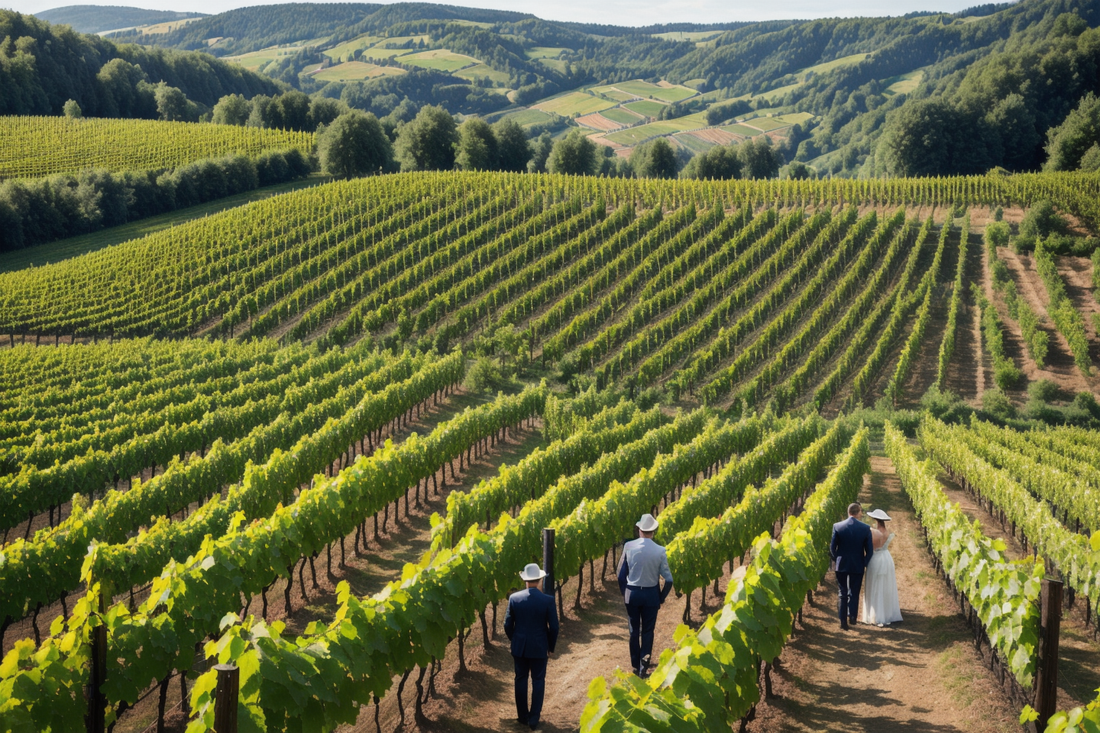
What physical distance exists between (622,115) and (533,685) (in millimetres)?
160405

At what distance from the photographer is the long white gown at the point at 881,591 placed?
34.4 feet

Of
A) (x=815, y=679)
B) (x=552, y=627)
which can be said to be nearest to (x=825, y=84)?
(x=815, y=679)

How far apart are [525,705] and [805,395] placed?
2352cm

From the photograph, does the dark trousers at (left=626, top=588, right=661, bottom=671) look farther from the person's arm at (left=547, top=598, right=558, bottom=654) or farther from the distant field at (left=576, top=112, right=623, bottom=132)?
the distant field at (left=576, top=112, right=623, bottom=132)

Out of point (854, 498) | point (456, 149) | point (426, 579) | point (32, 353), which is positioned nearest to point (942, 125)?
point (456, 149)

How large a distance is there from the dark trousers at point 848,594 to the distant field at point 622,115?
151089mm

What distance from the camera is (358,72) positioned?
19438 centimetres

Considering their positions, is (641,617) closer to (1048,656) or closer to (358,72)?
(1048,656)

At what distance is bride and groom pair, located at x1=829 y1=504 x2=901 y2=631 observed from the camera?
33.4 feet

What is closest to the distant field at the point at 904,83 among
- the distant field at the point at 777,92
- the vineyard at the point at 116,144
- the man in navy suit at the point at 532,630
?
the distant field at the point at 777,92

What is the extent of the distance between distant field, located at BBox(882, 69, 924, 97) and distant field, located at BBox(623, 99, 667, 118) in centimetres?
4235

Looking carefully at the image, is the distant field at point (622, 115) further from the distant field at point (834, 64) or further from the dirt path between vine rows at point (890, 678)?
the dirt path between vine rows at point (890, 678)

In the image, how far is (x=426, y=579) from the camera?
845 cm

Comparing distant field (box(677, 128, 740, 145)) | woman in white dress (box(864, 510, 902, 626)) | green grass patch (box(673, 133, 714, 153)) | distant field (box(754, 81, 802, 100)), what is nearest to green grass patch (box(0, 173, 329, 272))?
woman in white dress (box(864, 510, 902, 626))
